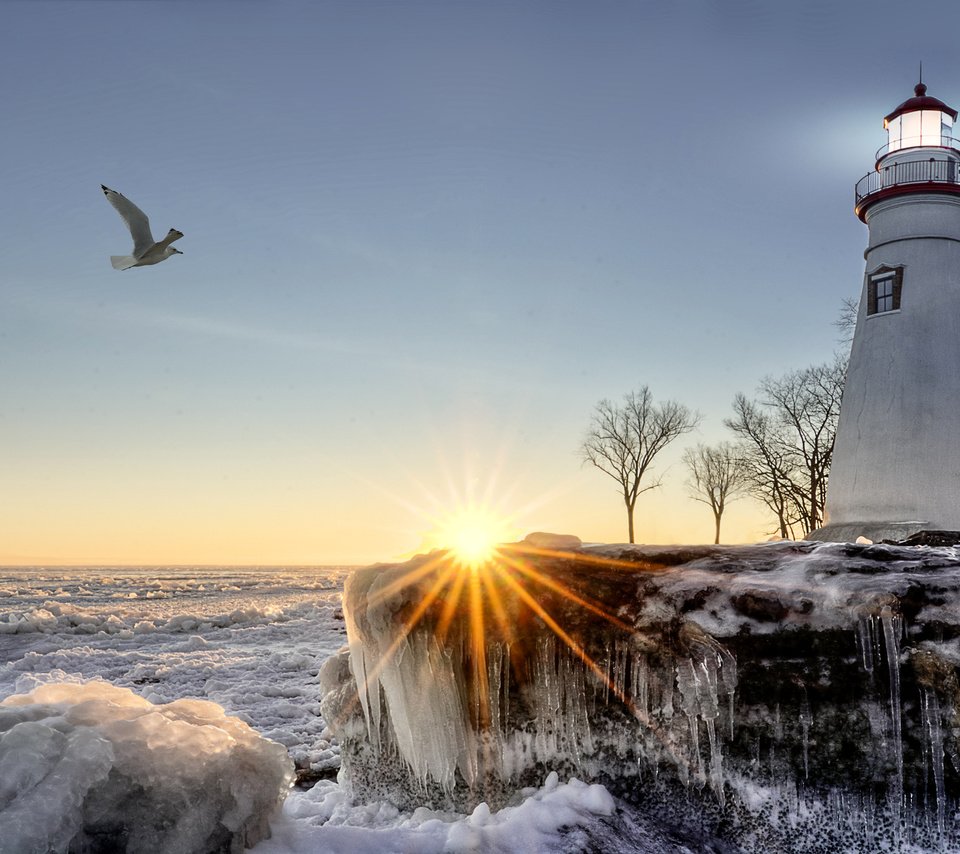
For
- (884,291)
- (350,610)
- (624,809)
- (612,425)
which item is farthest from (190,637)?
(612,425)

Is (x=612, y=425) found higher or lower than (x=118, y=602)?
higher

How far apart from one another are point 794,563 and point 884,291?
1820 cm

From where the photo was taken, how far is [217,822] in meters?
3.35

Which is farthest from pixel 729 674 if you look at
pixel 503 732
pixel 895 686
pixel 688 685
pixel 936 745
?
pixel 503 732

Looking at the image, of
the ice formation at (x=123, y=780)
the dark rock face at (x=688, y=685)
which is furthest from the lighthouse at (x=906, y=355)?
the ice formation at (x=123, y=780)

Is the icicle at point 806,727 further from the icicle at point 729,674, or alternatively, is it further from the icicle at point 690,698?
the icicle at point 690,698

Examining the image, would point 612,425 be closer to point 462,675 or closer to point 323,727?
point 323,727

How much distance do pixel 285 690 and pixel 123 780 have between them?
7351 mm

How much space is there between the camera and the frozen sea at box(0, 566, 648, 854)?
12.6ft

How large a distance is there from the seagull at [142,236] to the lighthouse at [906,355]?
16.4 m

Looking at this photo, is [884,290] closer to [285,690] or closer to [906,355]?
[906,355]

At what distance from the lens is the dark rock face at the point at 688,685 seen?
4156mm

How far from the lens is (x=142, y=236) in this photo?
915 centimetres

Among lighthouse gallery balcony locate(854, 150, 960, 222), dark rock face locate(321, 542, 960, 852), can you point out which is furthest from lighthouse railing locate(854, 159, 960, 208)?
dark rock face locate(321, 542, 960, 852)
